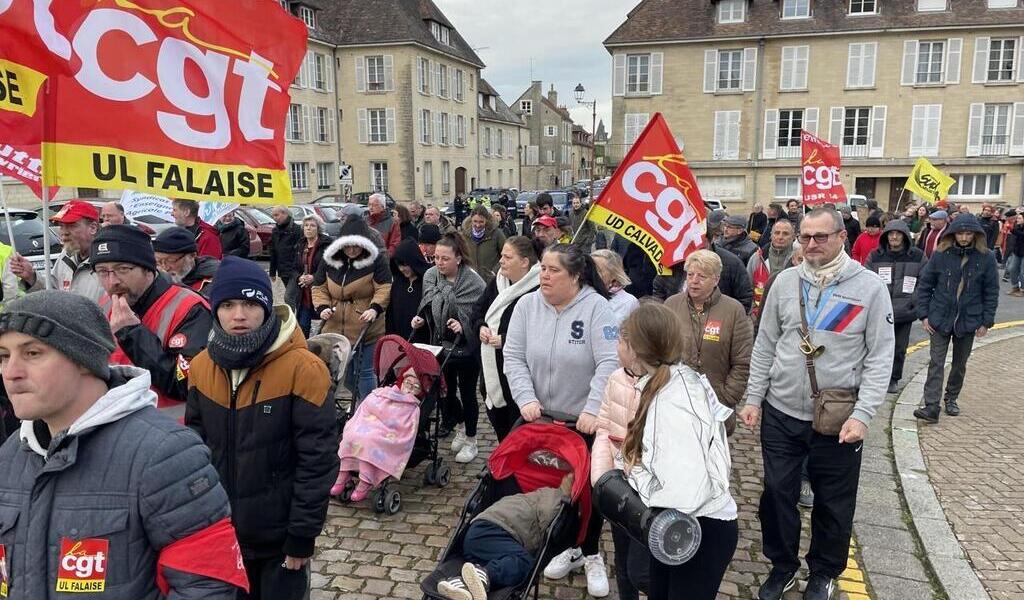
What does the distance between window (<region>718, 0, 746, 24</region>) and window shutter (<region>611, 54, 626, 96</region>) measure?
19.0 ft

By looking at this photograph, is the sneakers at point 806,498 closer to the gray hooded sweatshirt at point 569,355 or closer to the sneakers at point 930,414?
the gray hooded sweatshirt at point 569,355

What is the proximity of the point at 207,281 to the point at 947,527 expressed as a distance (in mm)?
5298

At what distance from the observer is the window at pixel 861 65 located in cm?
3778

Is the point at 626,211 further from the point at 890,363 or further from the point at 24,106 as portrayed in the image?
the point at 24,106

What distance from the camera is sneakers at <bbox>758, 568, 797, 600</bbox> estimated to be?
4.03 m

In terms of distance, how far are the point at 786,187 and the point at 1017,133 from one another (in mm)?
11791

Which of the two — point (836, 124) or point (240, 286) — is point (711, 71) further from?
point (240, 286)

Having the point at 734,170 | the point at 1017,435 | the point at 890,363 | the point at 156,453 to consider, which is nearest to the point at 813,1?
the point at 734,170

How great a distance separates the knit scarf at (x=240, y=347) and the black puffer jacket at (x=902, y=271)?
7.05m

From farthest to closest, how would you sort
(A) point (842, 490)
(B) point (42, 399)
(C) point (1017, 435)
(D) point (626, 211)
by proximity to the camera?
1. (C) point (1017, 435)
2. (D) point (626, 211)
3. (A) point (842, 490)
4. (B) point (42, 399)

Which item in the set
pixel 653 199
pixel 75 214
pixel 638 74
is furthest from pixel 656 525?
pixel 638 74

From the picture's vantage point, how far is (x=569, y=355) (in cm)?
423

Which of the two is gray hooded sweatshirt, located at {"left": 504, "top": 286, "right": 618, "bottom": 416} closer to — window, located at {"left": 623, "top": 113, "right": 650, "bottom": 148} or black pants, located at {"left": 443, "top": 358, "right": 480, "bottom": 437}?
black pants, located at {"left": 443, "top": 358, "right": 480, "bottom": 437}

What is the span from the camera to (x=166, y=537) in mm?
1819
